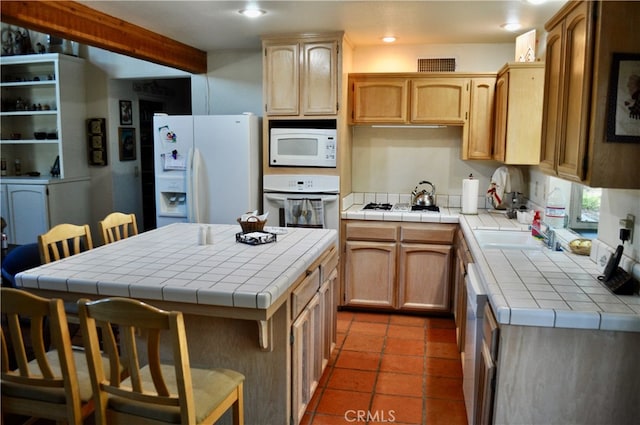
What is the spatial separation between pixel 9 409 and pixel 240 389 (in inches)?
33.1

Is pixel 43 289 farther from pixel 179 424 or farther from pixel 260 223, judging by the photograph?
pixel 260 223

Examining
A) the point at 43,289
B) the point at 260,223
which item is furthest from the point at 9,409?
the point at 260,223

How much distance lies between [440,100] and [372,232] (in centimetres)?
125

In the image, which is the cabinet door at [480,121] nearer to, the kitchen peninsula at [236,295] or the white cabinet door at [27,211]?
the kitchen peninsula at [236,295]

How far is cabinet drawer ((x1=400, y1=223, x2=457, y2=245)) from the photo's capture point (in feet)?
13.6

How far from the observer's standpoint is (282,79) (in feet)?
14.0

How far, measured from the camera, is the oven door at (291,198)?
4.26m

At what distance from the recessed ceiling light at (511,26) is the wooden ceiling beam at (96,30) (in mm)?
2696

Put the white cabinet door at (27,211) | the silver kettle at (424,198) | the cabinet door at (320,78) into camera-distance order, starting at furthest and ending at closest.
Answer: the white cabinet door at (27,211)
the silver kettle at (424,198)
the cabinet door at (320,78)

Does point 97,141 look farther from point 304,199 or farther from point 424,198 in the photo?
point 424,198

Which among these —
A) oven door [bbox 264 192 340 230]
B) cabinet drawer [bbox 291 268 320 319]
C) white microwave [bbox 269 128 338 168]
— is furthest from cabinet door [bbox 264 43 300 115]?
cabinet drawer [bbox 291 268 320 319]

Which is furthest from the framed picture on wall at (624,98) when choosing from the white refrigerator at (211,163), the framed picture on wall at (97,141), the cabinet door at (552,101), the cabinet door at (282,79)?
the framed picture on wall at (97,141)

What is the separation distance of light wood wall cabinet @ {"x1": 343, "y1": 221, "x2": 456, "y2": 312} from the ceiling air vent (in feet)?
4.69

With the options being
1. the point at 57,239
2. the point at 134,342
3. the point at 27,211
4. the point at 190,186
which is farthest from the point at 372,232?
the point at 27,211
